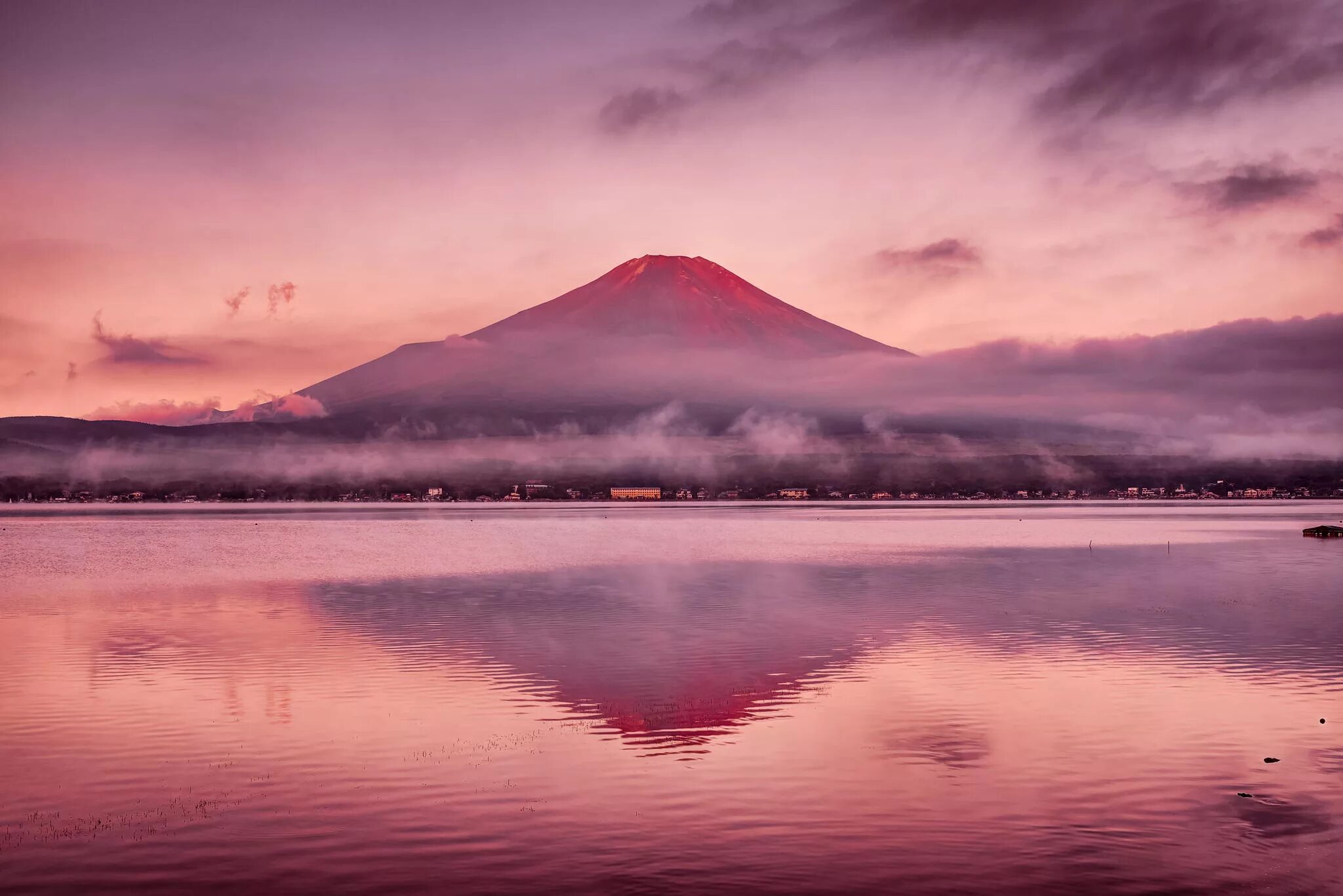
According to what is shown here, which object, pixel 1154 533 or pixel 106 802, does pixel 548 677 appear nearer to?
pixel 106 802

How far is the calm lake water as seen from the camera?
20172 millimetres

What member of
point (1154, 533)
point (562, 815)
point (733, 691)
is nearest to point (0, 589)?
point (733, 691)

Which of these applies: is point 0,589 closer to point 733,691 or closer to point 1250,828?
point 733,691

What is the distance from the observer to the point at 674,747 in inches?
1161

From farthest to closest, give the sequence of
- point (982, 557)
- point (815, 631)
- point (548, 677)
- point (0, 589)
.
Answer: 1. point (982, 557)
2. point (0, 589)
3. point (815, 631)
4. point (548, 677)

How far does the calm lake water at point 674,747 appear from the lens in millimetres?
20172

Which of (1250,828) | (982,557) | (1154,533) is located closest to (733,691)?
(1250,828)

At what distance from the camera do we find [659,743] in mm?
29906

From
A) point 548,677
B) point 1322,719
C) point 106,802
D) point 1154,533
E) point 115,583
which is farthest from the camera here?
point 1154,533

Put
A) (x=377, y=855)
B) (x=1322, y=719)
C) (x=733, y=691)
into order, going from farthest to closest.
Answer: (x=733, y=691), (x=1322, y=719), (x=377, y=855)

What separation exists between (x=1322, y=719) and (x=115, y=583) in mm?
79988

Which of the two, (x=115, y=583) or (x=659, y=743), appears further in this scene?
(x=115, y=583)

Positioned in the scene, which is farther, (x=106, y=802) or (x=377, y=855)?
(x=106, y=802)

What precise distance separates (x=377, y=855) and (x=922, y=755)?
1328 cm
